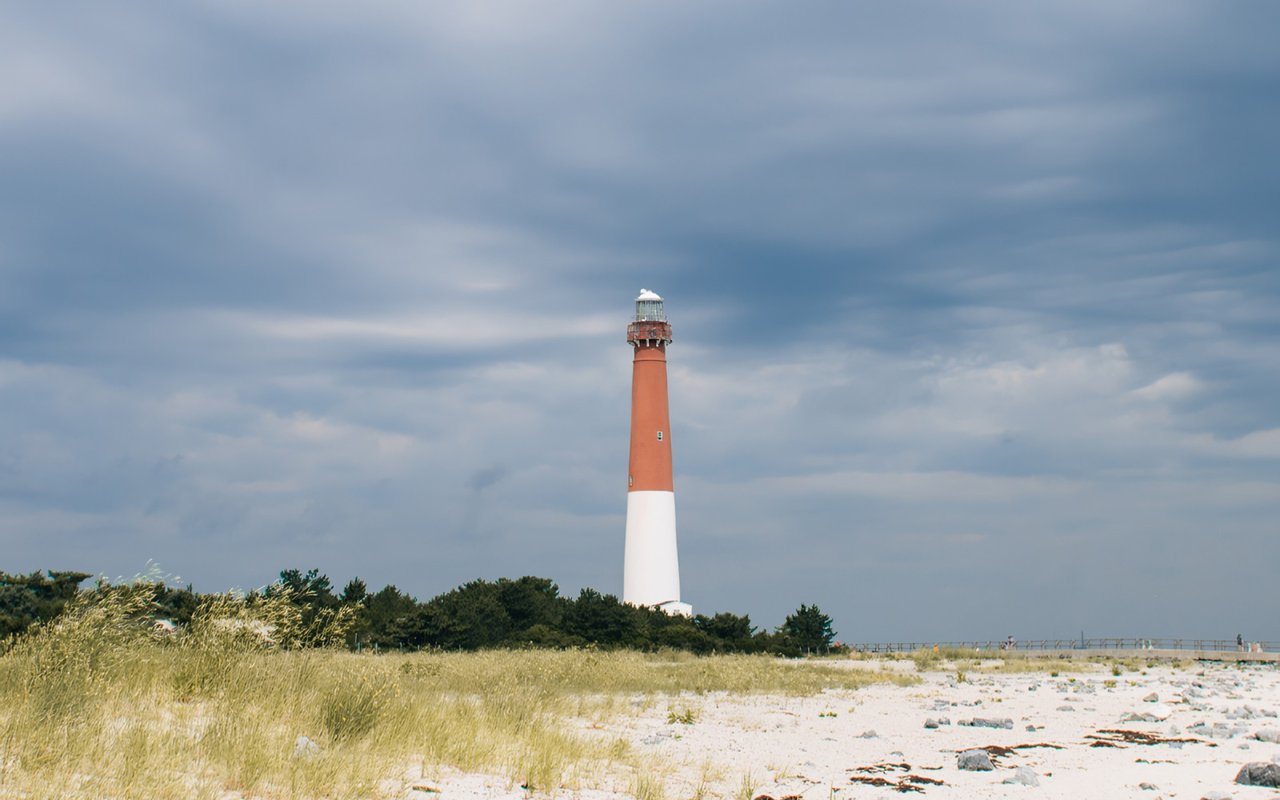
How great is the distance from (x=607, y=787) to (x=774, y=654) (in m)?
32.0

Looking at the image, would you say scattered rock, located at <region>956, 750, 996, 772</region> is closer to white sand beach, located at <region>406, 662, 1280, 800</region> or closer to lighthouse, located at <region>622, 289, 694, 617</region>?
white sand beach, located at <region>406, 662, 1280, 800</region>

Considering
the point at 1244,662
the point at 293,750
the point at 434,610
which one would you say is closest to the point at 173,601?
the point at 434,610

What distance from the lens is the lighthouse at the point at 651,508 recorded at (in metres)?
46.7

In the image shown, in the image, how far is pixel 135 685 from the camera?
11.6 m

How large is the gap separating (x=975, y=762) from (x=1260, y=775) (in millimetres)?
3220

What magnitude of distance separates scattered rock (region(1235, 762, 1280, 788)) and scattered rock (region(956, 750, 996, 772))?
9.36 ft

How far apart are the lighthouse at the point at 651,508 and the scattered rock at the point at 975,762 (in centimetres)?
3294

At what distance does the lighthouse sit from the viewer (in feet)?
153

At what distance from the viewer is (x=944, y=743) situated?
16.5 m

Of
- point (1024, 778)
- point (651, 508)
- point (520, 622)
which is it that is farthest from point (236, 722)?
point (651, 508)

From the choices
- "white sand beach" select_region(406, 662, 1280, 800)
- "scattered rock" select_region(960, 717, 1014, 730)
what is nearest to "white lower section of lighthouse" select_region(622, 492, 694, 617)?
"white sand beach" select_region(406, 662, 1280, 800)

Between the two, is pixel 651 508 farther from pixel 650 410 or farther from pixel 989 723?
pixel 989 723

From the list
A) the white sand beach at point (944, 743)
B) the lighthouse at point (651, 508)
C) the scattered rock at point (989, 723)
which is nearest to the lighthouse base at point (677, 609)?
the lighthouse at point (651, 508)

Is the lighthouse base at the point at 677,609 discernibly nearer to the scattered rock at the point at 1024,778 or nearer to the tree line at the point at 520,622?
the tree line at the point at 520,622
